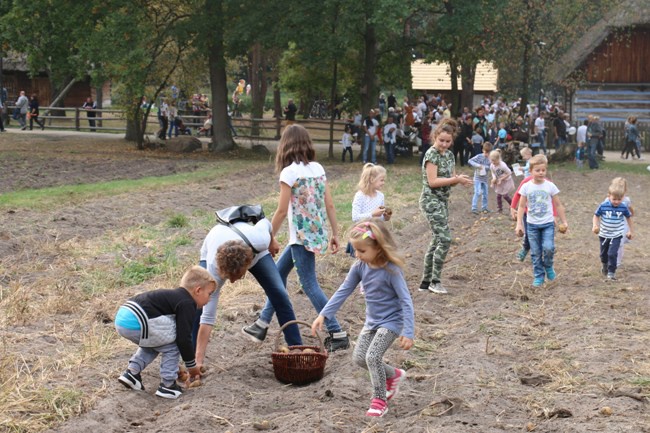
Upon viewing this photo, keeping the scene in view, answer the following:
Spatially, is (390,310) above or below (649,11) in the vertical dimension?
below

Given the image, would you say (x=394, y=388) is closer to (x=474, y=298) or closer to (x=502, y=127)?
(x=474, y=298)

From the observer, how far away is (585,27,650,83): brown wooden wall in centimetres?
4391

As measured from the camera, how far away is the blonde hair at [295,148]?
845 cm

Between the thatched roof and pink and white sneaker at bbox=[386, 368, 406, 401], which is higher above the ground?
the thatched roof

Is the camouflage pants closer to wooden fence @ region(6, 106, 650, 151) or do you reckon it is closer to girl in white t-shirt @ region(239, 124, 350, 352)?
girl in white t-shirt @ region(239, 124, 350, 352)

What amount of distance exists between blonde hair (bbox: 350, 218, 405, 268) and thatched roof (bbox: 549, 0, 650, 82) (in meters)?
34.8

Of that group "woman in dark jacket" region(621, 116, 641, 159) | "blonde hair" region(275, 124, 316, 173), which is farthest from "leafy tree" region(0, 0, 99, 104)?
"blonde hair" region(275, 124, 316, 173)

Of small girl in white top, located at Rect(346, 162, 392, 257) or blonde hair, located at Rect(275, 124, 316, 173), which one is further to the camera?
small girl in white top, located at Rect(346, 162, 392, 257)

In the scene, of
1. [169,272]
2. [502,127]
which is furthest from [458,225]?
[502,127]

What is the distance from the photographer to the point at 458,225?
18375mm

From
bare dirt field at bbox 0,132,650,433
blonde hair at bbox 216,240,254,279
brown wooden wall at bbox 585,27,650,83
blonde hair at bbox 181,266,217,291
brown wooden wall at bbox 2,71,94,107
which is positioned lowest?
bare dirt field at bbox 0,132,650,433

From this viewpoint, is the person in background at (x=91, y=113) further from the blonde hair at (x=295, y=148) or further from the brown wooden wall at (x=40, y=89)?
the blonde hair at (x=295, y=148)

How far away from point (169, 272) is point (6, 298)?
83.1 inches

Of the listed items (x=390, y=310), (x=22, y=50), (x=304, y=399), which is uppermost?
(x=22, y=50)
